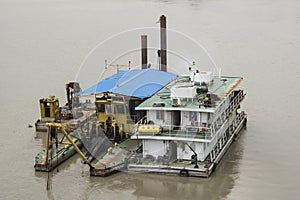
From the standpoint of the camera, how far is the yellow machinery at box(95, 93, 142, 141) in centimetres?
1784

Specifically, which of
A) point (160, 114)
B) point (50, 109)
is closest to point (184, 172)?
point (160, 114)

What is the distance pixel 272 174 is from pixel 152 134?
12.8 feet

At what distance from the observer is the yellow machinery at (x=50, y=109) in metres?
20.0

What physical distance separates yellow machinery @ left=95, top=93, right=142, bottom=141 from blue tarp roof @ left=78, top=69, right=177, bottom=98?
0.88 feet

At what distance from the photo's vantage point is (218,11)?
55844 millimetres

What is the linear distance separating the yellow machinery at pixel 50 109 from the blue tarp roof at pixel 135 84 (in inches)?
58.7

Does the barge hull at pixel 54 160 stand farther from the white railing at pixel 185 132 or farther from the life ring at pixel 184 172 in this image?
the life ring at pixel 184 172

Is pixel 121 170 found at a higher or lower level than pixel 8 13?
lower

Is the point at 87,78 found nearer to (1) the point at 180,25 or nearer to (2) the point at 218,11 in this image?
(1) the point at 180,25

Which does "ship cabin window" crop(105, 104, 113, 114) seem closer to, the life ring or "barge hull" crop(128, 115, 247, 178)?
"barge hull" crop(128, 115, 247, 178)

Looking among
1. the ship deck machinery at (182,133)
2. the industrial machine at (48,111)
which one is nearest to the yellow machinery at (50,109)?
the industrial machine at (48,111)

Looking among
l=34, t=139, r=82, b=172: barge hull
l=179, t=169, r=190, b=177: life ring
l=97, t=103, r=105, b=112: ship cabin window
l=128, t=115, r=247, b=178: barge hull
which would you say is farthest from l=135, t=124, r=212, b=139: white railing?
l=34, t=139, r=82, b=172: barge hull

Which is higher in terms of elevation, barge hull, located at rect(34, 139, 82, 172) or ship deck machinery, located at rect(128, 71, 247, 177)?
ship deck machinery, located at rect(128, 71, 247, 177)

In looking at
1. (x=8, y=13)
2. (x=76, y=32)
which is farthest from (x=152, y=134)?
(x=8, y=13)
